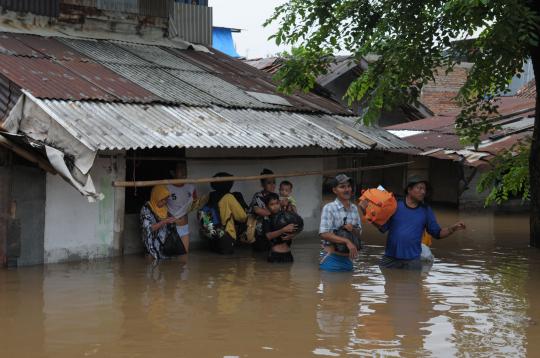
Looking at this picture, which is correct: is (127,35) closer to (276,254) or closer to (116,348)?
(276,254)

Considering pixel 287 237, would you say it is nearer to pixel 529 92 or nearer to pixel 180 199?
pixel 180 199

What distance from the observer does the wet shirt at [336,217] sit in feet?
31.1

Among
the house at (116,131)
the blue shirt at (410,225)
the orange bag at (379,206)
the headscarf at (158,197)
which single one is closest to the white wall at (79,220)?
the house at (116,131)

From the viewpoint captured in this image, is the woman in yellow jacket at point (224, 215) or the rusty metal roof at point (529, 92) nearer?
the woman in yellow jacket at point (224, 215)

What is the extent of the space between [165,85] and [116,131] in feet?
8.65

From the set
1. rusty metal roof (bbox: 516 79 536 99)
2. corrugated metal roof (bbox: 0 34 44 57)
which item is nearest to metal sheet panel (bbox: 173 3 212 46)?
corrugated metal roof (bbox: 0 34 44 57)

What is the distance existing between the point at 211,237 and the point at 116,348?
5.37 metres

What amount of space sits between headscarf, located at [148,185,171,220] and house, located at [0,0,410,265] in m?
0.44

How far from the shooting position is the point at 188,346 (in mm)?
6887

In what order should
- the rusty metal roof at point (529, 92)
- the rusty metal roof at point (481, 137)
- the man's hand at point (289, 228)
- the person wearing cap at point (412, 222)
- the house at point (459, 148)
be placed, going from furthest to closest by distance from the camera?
the rusty metal roof at point (529, 92), the house at point (459, 148), the rusty metal roof at point (481, 137), the man's hand at point (289, 228), the person wearing cap at point (412, 222)

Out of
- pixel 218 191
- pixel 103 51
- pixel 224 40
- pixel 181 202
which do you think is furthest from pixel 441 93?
pixel 181 202

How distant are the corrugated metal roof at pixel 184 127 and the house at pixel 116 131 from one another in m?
0.03

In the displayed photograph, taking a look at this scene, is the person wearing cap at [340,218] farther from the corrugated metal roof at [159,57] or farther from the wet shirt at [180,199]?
the corrugated metal roof at [159,57]

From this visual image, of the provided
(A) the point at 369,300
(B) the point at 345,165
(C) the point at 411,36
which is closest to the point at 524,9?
(C) the point at 411,36
